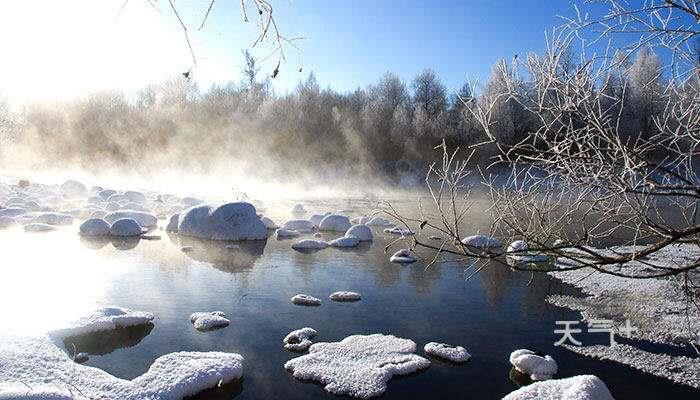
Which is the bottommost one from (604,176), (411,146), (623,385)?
(623,385)

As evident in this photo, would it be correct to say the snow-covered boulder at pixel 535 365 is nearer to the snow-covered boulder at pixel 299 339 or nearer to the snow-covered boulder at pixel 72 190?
the snow-covered boulder at pixel 299 339

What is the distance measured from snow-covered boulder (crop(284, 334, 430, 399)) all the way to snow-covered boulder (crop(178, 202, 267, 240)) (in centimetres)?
829

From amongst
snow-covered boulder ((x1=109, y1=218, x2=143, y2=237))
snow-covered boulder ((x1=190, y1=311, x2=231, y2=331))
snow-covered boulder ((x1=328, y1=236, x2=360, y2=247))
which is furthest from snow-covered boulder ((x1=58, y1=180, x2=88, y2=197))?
snow-covered boulder ((x1=190, y1=311, x2=231, y2=331))

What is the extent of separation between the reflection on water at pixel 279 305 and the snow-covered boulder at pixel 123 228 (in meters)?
1.09

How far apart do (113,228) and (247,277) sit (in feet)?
21.1

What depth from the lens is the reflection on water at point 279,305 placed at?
5.94 meters

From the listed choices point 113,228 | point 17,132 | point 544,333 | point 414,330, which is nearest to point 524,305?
point 544,333

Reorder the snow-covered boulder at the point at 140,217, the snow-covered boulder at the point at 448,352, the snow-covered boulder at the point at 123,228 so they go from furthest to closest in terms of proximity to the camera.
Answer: the snow-covered boulder at the point at 140,217, the snow-covered boulder at the point at 123,228, the snow-covered boulder at the point at 448,352

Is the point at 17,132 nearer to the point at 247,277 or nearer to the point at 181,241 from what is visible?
the point at 181,241

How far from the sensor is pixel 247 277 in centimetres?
1029

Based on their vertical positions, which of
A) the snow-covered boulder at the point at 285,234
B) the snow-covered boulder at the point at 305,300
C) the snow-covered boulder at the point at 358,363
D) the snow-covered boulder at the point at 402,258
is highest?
the snow-covered boulder at the point at 285,234

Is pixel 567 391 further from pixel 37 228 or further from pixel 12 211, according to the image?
pixel 12 211

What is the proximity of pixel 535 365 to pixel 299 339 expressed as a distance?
10.1 ft

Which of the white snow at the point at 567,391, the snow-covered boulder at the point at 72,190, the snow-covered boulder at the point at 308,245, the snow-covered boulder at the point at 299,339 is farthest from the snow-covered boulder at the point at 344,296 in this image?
the snow-covered boulder at the point at 72,190
